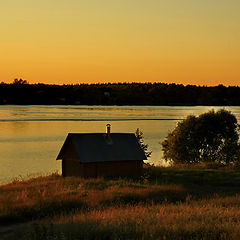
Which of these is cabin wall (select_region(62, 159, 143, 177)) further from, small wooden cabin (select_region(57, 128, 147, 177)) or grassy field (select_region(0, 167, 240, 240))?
grassy field (select_region(0, 167, 240, 240))

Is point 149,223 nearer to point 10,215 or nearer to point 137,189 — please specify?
point 10,215

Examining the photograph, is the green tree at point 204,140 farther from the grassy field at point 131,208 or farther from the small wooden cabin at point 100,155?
the small wooden cabin at point 100,155

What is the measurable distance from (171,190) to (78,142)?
35.6 ft

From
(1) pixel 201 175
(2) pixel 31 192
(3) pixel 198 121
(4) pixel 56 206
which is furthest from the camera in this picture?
(3) pixel 198 121

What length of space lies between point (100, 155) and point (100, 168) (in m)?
1.06

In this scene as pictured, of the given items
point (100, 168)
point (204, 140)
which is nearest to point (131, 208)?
point (100, 168)

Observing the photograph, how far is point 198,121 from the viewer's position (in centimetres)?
6825

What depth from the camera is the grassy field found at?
12648mm

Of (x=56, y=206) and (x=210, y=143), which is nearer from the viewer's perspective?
(x=56, y=206)

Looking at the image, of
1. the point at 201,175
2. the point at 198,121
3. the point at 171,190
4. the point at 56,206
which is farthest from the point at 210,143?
the point at 56,206

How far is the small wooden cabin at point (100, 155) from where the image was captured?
34.8 metres

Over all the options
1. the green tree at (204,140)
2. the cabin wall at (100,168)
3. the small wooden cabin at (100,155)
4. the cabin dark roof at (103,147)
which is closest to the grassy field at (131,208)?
the cabin wall at (100,168)

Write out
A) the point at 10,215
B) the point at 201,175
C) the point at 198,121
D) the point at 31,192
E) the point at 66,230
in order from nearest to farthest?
the point at 66,230
the point at 10,215
the point at 31,192
the point at 201,175
the point at 198,121

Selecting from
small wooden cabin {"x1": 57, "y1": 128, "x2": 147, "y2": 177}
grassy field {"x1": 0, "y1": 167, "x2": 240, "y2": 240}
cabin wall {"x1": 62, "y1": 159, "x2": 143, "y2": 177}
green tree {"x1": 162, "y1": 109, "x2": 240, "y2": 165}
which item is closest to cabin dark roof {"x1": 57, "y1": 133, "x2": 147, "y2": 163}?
small wooden cabin {"x1": 57, "y1": 128, "x2": 147, "y2": 177}
